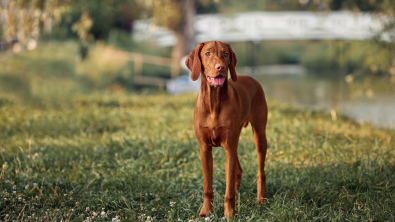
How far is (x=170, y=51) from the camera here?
2405 centimetres

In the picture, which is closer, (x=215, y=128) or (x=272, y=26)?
(x=215, y=128)

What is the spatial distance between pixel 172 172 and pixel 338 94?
12.5 metres

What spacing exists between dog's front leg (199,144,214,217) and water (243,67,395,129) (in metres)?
5.93

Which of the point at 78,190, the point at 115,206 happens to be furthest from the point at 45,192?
the point at 115,206

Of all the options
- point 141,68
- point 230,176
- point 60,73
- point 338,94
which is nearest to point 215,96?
point 230,176

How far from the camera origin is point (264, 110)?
13.3 ft

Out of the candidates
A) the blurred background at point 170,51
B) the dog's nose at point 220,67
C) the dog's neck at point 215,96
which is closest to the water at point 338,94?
the blurred background at point 170,51

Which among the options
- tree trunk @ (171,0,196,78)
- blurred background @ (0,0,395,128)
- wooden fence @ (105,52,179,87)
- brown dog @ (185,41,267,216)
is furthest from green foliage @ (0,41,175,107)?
brown dog @ (185,41,267,216)

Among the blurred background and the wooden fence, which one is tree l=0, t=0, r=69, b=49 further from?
the wooden fence

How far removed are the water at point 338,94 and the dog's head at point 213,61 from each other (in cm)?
615

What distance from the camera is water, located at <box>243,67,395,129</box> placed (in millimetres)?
10812

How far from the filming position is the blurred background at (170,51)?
10195 mm

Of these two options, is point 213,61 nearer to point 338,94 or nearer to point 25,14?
point 25,14

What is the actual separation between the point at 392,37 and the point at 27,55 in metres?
13.9
